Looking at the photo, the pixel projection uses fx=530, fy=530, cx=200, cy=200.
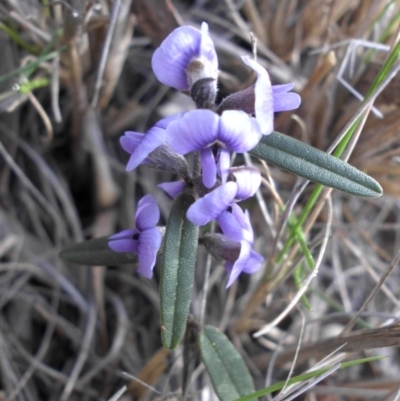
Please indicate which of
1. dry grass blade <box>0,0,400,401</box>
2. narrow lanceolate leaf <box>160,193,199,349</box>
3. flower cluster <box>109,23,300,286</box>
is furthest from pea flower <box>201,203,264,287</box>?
dry grass blade <box>0,0,400,401</box>

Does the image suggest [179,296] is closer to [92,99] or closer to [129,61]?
[92,99]

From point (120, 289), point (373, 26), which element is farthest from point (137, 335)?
point (373, 26)

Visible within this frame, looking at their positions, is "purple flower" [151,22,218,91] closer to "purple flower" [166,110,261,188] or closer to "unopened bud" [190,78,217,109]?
"unopened bud" [190,78,217,109]

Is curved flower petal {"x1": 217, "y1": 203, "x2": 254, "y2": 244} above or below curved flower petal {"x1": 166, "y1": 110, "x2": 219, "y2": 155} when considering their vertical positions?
below

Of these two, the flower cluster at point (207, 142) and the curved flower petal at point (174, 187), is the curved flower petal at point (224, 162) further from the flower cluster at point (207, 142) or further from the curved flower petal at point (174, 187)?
the curved flower petal at point (174, 187)

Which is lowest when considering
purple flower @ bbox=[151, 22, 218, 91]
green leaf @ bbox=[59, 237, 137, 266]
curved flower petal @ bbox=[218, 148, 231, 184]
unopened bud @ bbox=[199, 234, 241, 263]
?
green leaf @ bbox=[59, 237, 137, 266]

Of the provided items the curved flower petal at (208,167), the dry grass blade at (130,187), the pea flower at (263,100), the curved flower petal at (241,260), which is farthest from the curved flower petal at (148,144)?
the dry grass blade at (130,187)

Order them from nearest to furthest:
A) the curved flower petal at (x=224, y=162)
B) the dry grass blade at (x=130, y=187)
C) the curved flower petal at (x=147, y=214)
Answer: the curved flower petal at (x=224, y=162), the curved flower petal at (x=147, y=214), the dry grass blade at (x=130, y=187)
